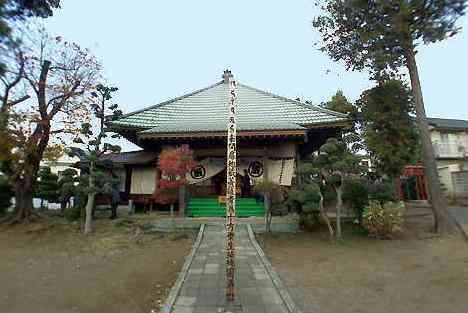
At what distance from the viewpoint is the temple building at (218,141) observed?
1396 centimetres

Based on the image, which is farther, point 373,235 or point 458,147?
point 458,147

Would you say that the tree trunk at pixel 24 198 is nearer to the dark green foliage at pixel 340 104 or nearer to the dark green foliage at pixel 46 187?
the dark green foliage at pixel 46 187

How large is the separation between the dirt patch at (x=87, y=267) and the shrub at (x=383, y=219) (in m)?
6.34

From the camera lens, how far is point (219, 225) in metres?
12.3

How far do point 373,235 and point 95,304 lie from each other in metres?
9.29

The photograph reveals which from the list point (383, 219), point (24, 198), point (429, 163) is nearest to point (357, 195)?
point (383, 219)

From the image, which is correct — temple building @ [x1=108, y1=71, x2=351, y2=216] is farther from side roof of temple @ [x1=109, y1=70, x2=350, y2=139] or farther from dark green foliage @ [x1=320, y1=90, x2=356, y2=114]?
dark green foliage @ [x1=320, y1=90, x2=356, y2=114]

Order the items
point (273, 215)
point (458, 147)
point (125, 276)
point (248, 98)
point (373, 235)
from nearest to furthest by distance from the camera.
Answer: point (125, 276) → point (373, 235) → point (273, 215) → point (248, 98) → point (458, 147)

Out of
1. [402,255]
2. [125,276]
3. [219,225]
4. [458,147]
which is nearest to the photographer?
[125,276]

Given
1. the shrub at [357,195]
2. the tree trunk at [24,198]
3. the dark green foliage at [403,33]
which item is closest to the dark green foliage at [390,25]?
the dark green foliage at [403,33]

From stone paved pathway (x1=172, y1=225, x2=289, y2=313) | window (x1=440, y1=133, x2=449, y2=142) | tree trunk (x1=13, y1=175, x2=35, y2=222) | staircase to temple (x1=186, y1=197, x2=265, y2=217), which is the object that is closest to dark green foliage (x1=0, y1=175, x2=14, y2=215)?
tree trunk (x1=13, y1=175, x2=35, y2=222)

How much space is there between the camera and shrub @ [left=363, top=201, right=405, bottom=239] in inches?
425

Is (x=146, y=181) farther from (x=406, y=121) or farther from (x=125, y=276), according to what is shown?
(x=406, y=121)

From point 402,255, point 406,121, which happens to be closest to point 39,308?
point 402,255
